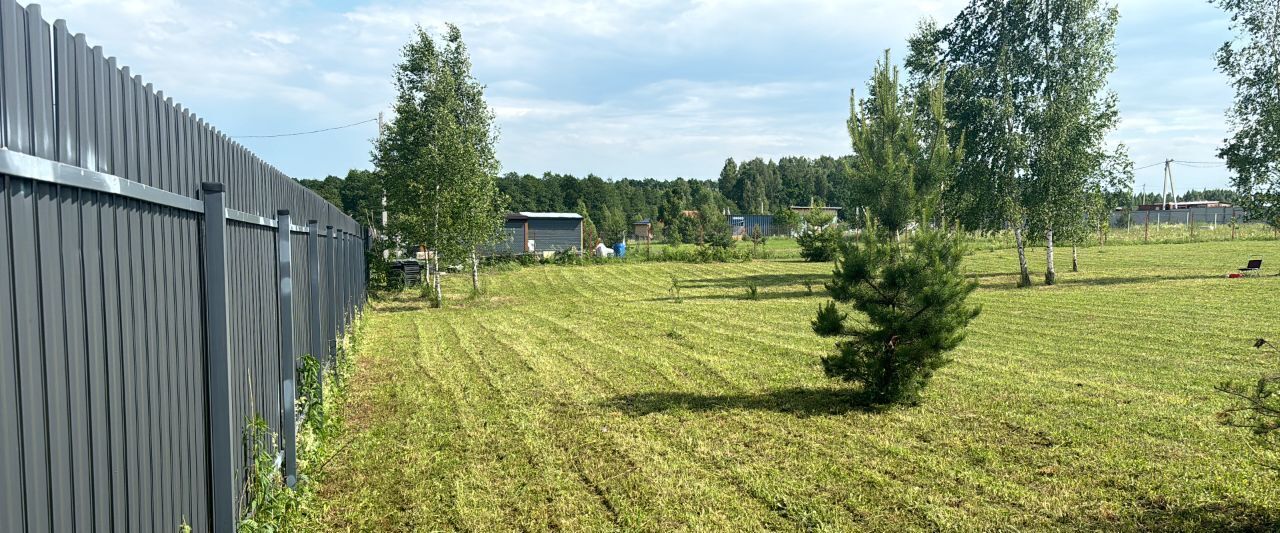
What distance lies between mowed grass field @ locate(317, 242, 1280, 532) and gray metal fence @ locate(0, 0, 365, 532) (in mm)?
2045

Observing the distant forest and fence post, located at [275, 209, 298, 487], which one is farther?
the distant forest

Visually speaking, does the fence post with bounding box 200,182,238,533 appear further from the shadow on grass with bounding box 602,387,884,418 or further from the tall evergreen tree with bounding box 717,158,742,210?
the tall evergreen tree with bounding box 717,158,742,210

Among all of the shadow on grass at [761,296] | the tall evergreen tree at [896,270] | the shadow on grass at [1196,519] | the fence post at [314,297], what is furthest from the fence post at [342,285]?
the shadow on grass at [761,296]

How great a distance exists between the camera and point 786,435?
6711mm

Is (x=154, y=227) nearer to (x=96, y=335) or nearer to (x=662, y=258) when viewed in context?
(x=96, y=335)

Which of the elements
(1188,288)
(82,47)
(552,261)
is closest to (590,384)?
(82,47)

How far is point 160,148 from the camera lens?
2.69m

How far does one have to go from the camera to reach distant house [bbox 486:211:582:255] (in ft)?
135

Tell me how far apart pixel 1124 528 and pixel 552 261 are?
30.9 metres

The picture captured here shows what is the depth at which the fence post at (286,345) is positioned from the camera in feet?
16.8

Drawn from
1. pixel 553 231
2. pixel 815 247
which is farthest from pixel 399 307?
pixel 553 231

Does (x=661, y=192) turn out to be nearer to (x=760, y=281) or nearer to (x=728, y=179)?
(x=728, y=179)

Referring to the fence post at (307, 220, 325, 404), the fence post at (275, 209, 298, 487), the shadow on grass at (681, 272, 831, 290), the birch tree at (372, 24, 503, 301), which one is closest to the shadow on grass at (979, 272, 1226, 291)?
the shadow on grass at (681, 272, 831, 290)

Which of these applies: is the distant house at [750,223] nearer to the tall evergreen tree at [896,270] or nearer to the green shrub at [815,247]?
the green shrub at [815,247]
